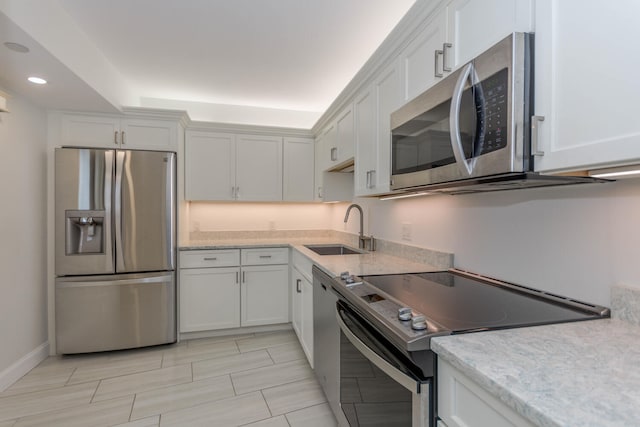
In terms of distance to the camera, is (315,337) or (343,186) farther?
(343,186)

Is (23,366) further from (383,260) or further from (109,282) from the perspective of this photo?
(383,260)

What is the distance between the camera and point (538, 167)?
35.9 inches

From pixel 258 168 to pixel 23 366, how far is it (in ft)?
8.17

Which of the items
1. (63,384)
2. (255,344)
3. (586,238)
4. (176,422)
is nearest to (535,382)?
(586,238)

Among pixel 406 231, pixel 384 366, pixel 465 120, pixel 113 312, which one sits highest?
pixel 465 120

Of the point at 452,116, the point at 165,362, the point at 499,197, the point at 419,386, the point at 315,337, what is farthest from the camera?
the point at 165,362

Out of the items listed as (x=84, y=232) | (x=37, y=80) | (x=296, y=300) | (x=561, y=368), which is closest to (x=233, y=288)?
(x=296, y=300)

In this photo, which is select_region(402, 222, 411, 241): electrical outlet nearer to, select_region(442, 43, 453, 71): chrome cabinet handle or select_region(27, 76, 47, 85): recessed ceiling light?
select_region(442, 43, 453, 71): chrome cabinet handle

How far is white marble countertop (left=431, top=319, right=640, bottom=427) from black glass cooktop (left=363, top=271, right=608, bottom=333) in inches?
2.1

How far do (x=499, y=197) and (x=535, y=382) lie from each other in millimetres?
1005

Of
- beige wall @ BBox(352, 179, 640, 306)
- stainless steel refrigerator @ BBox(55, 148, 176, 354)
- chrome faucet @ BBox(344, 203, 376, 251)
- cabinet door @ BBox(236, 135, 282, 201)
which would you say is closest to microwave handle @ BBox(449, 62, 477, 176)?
beige wall @ BBox(352, 179, 640, 306)

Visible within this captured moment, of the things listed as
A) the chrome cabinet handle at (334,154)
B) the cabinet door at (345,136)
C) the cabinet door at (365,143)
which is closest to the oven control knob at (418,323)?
the cabinet door at (365,143)

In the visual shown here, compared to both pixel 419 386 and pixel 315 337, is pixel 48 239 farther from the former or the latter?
pixel 419 386

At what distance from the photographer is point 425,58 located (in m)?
1.49
